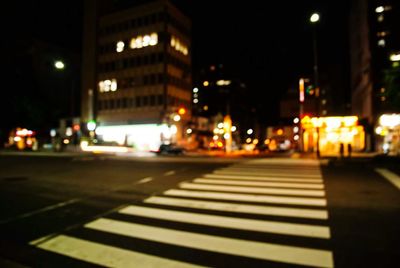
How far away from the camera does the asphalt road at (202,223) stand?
562cm

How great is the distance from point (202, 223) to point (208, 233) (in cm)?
80

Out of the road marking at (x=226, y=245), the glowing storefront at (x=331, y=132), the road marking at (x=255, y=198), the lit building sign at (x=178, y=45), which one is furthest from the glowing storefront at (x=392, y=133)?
the lit building sign at (x=178, y=45)

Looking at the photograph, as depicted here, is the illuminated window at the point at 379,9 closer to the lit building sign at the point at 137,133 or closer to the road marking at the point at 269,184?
the lit building sign at the point at 137,133

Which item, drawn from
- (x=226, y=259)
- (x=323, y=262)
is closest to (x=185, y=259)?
(x=226, y=259)

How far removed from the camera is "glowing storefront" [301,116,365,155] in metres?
36.4

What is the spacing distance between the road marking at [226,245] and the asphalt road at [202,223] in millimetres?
17

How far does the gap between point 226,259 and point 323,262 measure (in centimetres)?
145

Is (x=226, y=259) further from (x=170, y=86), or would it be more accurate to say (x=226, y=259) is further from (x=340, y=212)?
(x=170, y=86)

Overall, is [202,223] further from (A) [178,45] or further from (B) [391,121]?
(A) [178,45]

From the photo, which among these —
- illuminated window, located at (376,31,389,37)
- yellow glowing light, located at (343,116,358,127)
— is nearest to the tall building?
yellow glowing light, located at (343,116,358,127)

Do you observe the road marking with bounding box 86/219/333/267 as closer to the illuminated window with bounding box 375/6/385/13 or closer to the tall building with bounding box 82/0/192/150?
the tall building with bounding box 82/0/192/150

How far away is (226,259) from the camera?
5.49 meters

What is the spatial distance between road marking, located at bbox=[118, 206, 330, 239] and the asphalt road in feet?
0.07

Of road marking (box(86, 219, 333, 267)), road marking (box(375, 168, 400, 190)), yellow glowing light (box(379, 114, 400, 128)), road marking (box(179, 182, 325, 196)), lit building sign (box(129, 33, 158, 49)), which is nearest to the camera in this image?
road marking (box(86, 219, 333, 267))
